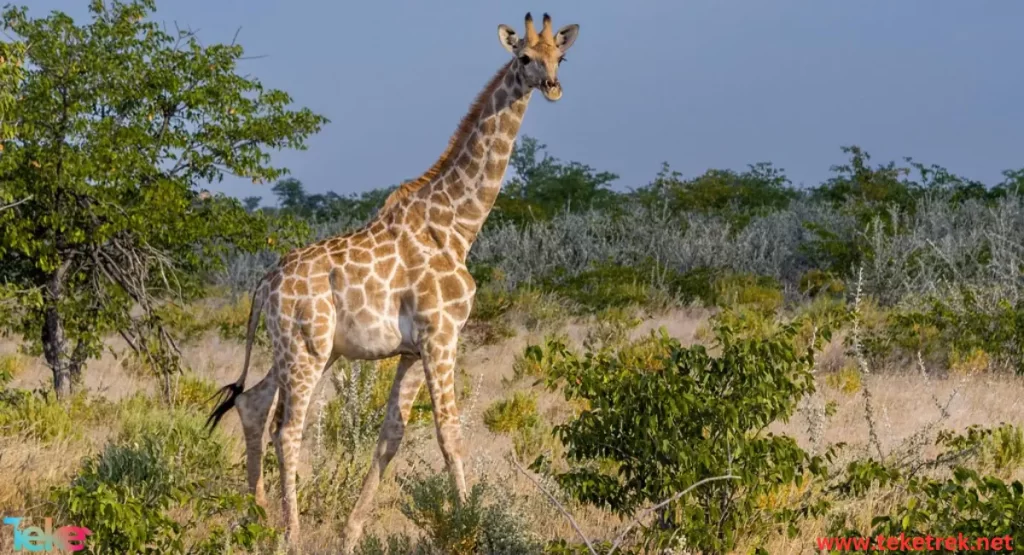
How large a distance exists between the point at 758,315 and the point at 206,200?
7451mm

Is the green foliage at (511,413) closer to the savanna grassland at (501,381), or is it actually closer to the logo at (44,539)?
the savanna grassland at (501,381)

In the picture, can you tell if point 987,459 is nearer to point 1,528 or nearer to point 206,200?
point 1,528

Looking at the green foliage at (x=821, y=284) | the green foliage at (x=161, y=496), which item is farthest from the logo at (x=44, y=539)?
the green foliage at (x=821, y=284)

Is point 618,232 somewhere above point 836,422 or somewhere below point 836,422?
above

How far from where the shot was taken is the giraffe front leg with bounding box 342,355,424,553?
19.1 feet

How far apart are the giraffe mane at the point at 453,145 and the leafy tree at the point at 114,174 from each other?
4195 mm

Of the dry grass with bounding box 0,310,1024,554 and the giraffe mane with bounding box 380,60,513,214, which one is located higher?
the giraffe mane with bounding box 380,60,513,214

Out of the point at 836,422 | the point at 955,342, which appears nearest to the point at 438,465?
the point at 836,422

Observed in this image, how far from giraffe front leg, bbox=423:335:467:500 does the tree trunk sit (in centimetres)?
615

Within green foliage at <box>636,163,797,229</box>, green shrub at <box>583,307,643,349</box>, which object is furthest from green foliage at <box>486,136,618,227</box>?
green shrub at <box>583,307,643,349</box>

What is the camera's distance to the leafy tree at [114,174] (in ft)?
32.0

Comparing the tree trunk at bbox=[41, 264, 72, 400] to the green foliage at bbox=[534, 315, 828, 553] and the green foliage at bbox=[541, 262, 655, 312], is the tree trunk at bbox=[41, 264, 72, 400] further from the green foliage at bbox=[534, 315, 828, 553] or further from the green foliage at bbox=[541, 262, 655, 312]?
the green foliage at bbox=[541, 262, 655, 312]

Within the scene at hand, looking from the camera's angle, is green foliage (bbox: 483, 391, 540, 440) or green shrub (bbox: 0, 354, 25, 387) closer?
green foliage (bbox: 483, 391, 540, 440)

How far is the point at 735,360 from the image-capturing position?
209 inches
